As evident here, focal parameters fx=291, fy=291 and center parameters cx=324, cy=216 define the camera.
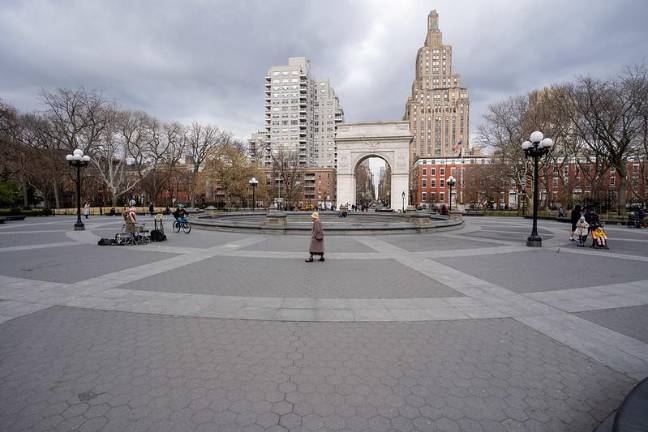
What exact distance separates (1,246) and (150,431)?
599 inches

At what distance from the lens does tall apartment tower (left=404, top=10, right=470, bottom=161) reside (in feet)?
390

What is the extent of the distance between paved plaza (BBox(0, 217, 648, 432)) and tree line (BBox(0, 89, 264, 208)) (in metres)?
33.5

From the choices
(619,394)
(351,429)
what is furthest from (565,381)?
(351,429)

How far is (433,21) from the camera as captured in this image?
134 meters

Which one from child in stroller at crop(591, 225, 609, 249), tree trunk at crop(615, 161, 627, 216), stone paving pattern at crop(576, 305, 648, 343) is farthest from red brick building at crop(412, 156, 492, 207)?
stone paving pattern at crop(576, 305, 648, 343)

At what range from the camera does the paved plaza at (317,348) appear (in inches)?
103

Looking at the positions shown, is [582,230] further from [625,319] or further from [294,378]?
[294,378]

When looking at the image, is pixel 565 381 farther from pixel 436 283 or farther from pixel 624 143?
pixel 624 143

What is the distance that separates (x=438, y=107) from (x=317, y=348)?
5272 inches

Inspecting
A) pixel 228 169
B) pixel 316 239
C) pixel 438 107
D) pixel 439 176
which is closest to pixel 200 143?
pixel 228 169

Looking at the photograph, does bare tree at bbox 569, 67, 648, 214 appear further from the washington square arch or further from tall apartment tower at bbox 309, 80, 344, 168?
tall apartment tower at bbox 309, 80, 344, 168

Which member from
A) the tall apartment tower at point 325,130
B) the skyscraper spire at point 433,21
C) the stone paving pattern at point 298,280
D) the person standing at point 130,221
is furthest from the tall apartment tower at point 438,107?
the stone paving pattern at point 298,280

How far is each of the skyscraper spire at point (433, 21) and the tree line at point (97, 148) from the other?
12646 cm

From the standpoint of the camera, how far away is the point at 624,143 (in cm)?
2797
